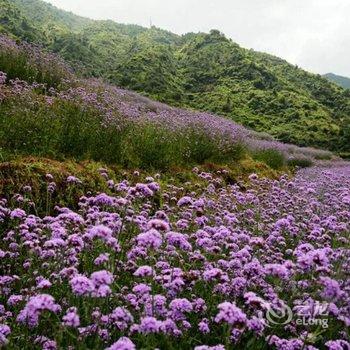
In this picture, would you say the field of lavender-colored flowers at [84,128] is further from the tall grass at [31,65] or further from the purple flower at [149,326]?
the purple flower at [149,326]

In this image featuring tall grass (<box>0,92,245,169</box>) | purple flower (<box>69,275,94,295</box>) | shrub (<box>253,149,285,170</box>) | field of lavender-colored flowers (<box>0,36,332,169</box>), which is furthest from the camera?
shrub (<box>253,149,285,170</box>)

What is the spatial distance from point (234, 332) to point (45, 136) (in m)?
5.15

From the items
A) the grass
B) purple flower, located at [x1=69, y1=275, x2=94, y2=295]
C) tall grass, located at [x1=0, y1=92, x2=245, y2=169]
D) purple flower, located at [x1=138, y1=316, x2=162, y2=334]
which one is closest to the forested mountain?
tall grass, located at [x1=0, y1=92, x2=245, y2=169]

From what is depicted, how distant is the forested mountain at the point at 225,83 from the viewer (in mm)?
32406

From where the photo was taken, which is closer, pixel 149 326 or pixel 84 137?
pixel 149 326

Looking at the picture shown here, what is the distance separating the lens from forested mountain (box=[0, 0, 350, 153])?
32.4 meters

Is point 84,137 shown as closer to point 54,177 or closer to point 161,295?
point 54,177

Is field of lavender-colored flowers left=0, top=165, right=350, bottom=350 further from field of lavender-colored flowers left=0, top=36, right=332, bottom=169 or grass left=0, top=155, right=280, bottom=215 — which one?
field of lavender-colored flowers left=0, top=36, right=332, bottom=169

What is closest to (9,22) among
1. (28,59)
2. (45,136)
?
(28,59)

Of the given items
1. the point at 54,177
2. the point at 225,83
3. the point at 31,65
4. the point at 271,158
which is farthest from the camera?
the point at 225,83

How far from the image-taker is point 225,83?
137 ft

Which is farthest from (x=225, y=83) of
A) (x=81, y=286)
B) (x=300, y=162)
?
(x=81, y=286)

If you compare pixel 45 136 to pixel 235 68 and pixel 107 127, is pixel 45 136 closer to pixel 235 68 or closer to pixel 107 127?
pixel 107 127

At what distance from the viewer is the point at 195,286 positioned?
4379 mm
